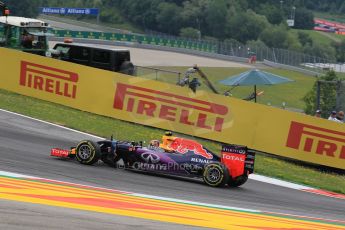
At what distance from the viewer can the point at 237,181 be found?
47.2 feet

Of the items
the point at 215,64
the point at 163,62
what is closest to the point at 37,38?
the point at 163,62

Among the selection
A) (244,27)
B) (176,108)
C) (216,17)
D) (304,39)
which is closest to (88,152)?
(176,108)

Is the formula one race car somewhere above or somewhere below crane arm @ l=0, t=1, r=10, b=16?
below

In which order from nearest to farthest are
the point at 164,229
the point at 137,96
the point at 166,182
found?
the point at 164,229, the point at 166,182, the point at 137,96

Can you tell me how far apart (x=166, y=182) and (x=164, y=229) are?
18.7 feet

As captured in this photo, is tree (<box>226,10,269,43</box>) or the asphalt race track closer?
the asphalt race track

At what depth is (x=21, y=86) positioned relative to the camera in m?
23.6

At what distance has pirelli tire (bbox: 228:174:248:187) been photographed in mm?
14336

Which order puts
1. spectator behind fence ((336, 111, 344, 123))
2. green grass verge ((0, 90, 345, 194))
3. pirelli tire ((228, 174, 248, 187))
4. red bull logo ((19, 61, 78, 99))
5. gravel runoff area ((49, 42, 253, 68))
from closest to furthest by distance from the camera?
1. pirelli tire ((228, 174, 248, 187))
2. green grass verge ((0, 90, 345, 194))
3. spectator behind fence ((336, 111, 344, 123))
4. red bull logo ((19, 61, 78, 99))
5. gravel runoff area ((49, 42, 253, 68))

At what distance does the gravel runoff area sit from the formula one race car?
49.7 meters

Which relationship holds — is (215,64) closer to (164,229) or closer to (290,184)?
(290,184)

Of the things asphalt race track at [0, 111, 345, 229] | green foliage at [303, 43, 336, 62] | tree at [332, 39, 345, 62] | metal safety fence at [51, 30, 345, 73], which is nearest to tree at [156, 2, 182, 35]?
green foliage at [303, 43, 336, 62]

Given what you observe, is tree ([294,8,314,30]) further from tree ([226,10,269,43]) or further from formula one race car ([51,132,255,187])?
formula one race car ([51,132,255,187])

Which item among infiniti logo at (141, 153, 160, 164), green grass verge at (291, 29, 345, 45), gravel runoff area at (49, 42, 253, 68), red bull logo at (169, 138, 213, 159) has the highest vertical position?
green grass verge at (291, 29, 345, 45)
